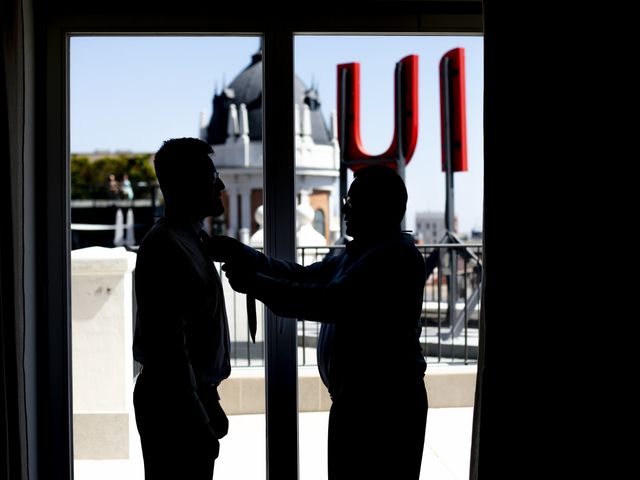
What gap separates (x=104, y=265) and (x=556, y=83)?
1910 mm

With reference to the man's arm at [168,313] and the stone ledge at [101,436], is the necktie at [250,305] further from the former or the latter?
the stone ledge at [101,436]

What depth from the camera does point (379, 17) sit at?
2285mm

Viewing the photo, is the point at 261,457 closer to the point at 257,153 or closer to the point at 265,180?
the point at 265,180

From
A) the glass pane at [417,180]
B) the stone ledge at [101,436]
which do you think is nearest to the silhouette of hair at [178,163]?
the glass pane at [417,180]

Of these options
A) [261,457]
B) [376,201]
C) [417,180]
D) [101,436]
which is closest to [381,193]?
[376,201]

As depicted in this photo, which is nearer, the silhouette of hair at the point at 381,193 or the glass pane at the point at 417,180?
the silhouette of hair at the point at 381,193

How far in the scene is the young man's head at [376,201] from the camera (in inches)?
68.4

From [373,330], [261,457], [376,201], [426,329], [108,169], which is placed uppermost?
[108,169]

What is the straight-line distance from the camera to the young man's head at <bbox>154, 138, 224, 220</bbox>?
1.73m

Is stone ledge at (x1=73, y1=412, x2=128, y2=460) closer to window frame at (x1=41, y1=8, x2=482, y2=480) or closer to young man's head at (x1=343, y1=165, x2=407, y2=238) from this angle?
window frame at (x1=41, y1=8, x2=482, y2=480)

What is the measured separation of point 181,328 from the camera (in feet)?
5.32

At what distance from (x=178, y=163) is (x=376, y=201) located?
19.7 inches

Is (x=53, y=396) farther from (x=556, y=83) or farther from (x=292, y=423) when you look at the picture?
(x=556, y=83)

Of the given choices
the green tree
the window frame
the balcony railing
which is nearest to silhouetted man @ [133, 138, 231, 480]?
the window frame
